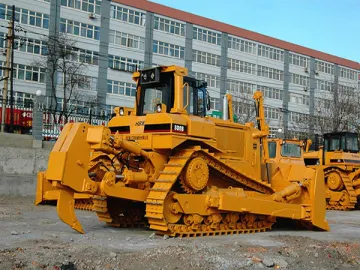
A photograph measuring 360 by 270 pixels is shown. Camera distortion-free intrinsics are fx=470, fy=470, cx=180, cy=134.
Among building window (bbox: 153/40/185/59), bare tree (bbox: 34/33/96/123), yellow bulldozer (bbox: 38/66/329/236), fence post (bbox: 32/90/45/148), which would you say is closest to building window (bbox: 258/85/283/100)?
building window (bbox: 153/40/185/59)

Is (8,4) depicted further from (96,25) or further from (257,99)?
(257,99)

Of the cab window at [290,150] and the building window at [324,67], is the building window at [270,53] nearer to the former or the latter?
the building window at [324,67]

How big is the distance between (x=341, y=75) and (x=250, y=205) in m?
59.5

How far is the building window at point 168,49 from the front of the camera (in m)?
47.9

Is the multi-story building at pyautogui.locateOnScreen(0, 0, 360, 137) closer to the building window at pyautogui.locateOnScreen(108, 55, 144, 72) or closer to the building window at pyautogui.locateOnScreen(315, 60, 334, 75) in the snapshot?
the building window at pyautogui.locateOnScreen(108, 55, 144, 72)

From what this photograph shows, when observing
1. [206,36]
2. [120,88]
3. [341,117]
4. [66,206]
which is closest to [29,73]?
[120,88]

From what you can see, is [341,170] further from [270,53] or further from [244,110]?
[270,53]

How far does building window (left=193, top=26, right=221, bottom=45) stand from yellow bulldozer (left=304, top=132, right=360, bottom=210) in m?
32.0

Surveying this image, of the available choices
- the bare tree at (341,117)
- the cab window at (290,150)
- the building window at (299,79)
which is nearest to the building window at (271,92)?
the building window at (299,79)

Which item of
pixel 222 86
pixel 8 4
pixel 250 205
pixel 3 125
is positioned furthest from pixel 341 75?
pixel 250 205

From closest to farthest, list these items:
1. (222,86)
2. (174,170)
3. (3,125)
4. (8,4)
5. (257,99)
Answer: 1. (174,170)
2. (257,99)
3. (3,125)
4. (8,4)
5. (222,86)

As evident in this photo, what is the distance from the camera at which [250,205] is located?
32.7ft

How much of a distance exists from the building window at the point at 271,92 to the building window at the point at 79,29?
2161 centimetres

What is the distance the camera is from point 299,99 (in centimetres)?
6034
